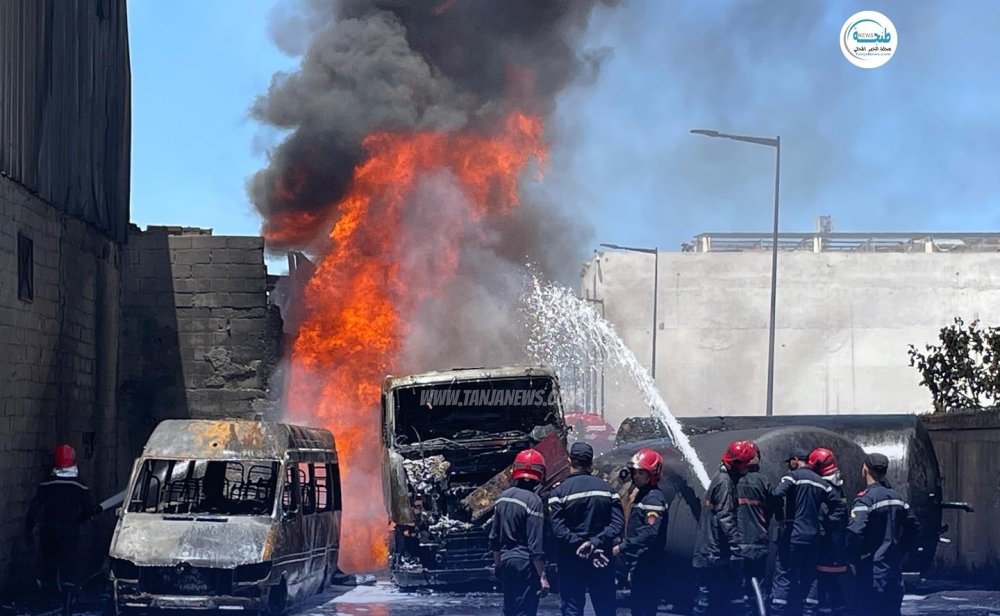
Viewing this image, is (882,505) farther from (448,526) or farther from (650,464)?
(448,526)

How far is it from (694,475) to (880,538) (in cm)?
293

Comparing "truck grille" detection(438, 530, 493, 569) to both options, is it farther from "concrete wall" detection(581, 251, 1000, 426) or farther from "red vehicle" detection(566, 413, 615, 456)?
"concrete wall" detection(581, 251, 1000, 426)

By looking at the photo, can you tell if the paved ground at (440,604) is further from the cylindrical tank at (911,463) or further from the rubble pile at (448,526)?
the rubble pile at (448,526)

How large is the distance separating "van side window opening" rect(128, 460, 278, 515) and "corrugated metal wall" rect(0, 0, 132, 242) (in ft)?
12.7

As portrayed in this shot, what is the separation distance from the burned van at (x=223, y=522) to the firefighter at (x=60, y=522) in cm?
90

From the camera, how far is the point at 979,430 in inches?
763

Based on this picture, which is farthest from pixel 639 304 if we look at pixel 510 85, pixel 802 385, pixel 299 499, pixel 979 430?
pixel 299 499

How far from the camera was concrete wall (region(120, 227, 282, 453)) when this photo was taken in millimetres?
22438

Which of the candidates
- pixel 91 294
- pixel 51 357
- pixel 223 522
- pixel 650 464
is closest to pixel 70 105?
pixel 91 294

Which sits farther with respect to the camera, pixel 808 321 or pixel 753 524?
pixel 808 321

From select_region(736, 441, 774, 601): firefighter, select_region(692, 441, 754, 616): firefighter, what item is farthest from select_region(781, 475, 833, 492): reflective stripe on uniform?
select_region(692, 441, 754, 616): firefighter

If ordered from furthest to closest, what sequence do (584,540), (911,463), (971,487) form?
1. (971,487)
2. (911,463)
3. (584,540)

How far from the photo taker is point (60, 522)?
52.1 feet

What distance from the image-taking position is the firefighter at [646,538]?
12.7 metres
